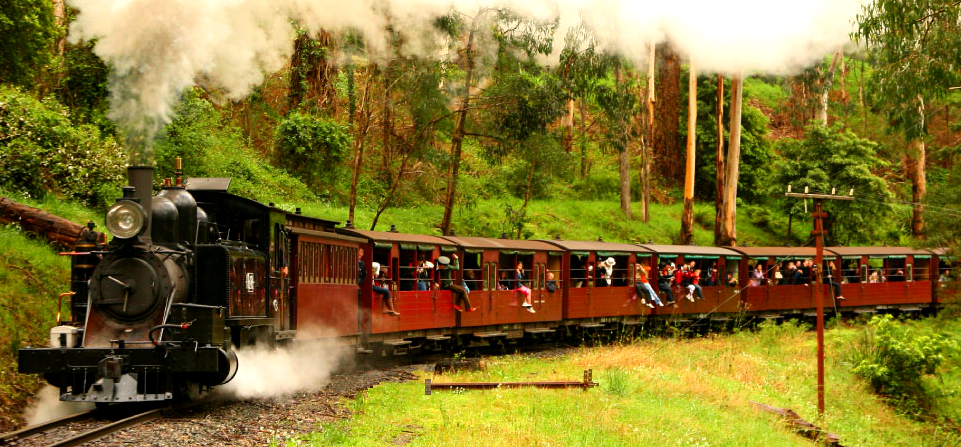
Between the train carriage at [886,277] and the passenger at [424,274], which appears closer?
the passenger at [424,274]

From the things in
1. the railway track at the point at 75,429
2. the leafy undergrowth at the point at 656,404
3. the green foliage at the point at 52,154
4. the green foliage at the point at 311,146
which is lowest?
the leafy undergrowth at the point at 656,404

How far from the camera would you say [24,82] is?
20.5 meters

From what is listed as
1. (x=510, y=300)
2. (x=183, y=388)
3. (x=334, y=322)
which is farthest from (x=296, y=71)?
(x=183, y=388)

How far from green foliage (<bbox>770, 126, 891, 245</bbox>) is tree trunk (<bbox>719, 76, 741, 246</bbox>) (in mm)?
7061

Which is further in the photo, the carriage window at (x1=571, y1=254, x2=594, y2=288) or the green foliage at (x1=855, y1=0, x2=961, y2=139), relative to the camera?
the carriage window at (x1=571, y1=254, x2=594, y2=288)

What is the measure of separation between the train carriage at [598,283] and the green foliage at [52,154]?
1029 cm

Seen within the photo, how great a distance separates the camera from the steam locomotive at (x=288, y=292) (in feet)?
33.9

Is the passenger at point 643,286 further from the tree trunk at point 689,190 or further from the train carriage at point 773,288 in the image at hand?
the tree trunk at point 689,190

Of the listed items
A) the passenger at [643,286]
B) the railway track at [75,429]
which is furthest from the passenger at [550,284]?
the railway track at [75,429]

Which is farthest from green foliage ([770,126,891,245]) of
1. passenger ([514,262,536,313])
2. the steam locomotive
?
passenger ([514,262,536,313])

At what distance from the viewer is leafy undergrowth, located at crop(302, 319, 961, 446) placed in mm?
11000

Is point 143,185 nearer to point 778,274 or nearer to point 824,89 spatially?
point 778,274

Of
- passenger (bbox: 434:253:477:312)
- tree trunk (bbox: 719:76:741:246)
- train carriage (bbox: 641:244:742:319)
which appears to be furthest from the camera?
tree trunk (bbox: 719:76:741:246)

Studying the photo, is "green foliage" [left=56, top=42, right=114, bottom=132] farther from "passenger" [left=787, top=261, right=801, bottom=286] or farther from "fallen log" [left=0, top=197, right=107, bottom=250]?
"passenger" [left=787, top=261, right=801, bottom=286]
